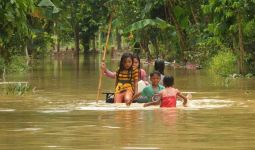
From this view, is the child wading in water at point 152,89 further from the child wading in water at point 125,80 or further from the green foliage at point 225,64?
the green foliage at point 225,64

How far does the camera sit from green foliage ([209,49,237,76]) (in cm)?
2976

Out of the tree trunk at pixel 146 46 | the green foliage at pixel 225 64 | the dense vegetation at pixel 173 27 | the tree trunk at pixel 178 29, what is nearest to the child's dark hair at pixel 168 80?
the dense vegetation at pixel 173 27

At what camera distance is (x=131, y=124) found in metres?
11.5

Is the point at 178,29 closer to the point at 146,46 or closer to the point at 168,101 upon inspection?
the point at 146,46

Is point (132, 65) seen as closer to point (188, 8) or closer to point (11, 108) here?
point (11, 108)

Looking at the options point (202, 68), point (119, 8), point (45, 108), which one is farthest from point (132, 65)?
point (119, 8)

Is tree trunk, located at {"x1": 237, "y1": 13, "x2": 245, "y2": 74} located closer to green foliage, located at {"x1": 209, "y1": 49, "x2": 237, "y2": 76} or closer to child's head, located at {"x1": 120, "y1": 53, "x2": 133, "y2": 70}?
green foliage, located at {"x1": 209, "y1": 49, "x2": 237, "y2": 76}

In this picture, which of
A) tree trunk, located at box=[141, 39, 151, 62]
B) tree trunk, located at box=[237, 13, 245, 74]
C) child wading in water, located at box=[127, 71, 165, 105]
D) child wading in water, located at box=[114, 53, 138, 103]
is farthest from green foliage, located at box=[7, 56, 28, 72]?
child wading in water, located at box=[127, 71, 165, 105]

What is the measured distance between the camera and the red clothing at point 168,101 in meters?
14.9

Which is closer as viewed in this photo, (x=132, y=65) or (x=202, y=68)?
(x=132, y=65)

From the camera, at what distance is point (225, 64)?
30.4 m

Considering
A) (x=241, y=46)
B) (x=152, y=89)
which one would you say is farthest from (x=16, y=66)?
(x=152, y=89)

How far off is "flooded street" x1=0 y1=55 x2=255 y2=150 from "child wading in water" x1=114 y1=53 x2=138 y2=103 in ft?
1.69

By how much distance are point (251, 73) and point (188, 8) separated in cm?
1192
